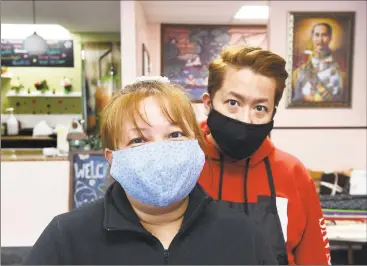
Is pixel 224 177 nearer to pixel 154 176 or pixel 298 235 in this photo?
pixel 298 235

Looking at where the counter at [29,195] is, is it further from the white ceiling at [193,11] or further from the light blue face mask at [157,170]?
the light blue face mask at [157,170]

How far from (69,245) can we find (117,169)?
0.64 ft

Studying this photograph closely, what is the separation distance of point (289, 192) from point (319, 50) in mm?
3533

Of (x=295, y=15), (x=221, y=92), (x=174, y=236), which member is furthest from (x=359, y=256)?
(x=174, y=236)

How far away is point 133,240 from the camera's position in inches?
36.2

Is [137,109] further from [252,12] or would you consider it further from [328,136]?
[252,12]

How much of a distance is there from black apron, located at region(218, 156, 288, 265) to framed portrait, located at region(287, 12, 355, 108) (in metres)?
3.37

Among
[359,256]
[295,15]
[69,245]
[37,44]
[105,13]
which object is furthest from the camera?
[105,13]

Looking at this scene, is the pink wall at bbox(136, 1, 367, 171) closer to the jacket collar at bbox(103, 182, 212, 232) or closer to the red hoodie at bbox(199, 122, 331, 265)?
the red hoodie at bbox(199, 122, 331, 265)

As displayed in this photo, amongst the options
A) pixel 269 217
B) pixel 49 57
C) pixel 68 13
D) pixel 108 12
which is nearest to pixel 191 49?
pixel 108 12

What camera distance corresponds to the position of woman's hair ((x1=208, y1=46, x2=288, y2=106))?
4.01 ft

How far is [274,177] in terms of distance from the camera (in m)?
1.31

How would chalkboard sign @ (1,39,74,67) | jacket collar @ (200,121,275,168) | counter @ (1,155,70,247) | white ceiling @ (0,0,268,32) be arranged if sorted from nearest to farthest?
jacket collar @ (200,121,275,168)
counter @ (1,155,70,247)
white ceiling @ (0,0,268,32)
chalkboard sign @ (1,39,74,67)

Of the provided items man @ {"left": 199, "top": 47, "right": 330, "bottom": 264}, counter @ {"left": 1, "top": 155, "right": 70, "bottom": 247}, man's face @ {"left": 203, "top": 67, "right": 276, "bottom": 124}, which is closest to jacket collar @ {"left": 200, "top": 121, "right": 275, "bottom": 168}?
man @ {"left": 199, "top": 47, "right": 330, "bottom": 264}
